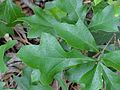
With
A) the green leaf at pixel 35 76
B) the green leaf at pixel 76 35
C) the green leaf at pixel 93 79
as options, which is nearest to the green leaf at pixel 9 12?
the green leaf at pixel 35 76

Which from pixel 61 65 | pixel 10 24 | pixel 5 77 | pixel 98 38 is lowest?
pixel 5 77

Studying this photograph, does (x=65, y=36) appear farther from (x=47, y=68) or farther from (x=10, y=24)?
(x=10, y=24)

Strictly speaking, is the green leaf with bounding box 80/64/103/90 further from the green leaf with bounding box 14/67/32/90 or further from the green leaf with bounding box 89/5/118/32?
the green leaf with bounding box 14/67/32/90

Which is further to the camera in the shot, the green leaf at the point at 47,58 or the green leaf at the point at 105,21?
the green leaf at the point at 105,21

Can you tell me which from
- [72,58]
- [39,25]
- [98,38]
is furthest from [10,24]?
[72,58]

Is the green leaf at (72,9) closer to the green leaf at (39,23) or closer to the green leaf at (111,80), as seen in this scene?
the green leaf at (39,23)

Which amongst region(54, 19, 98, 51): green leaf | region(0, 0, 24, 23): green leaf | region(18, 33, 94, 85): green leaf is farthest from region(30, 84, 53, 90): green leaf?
region(0, 0, 24, 23): green leaf
